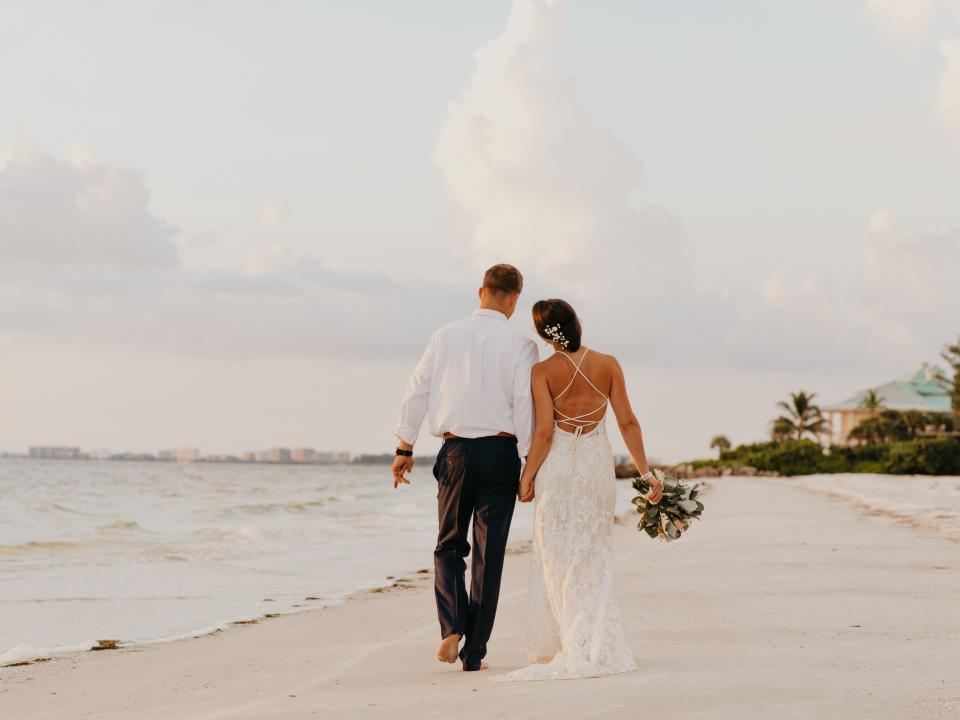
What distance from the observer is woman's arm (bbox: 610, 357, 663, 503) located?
5.93 meters

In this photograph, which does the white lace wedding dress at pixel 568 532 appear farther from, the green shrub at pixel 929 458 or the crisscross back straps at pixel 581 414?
the green shrub at pixel 929 458

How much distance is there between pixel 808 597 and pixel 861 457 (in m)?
68.0

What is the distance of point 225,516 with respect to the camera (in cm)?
3262

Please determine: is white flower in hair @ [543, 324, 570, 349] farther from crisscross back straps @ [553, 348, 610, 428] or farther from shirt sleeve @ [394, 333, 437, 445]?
shirt sleeve @ [394, 333, 437, 445]

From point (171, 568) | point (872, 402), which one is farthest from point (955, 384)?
point (171, 568)

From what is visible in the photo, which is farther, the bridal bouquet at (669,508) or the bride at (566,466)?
the bridal bouquet at (669,508)

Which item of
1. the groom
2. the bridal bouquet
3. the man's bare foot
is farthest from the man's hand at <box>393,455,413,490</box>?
the bridal bouquet

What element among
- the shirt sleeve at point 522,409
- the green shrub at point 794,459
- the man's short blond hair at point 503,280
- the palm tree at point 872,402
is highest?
the palm tree at point 872,402

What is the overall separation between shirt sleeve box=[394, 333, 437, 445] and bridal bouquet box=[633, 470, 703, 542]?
50.6 inches

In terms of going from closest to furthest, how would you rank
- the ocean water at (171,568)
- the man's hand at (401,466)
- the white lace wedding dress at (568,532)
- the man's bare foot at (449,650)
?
the white lace wedding dress at (568,532) → the man's bare foot at (449,650) → the man's hand at (401,466) → the ocean water at (171,568)

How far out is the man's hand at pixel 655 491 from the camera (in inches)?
244

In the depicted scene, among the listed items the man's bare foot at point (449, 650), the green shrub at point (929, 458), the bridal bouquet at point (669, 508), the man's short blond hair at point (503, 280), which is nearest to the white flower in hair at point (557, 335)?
the man's short blond hair at point (503, 280)

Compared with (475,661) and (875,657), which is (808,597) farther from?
(475,661)

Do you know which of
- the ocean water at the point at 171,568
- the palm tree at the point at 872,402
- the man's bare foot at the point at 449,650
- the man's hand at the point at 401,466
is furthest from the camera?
the palm tree at the point at 872,402
